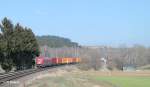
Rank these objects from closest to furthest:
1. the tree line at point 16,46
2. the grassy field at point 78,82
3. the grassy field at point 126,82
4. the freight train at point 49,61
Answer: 1. the grassy field at point 78,82
2. the grassy field at point 126,82
3. the tree line at point 16,46
4. the freight train at point 49,61

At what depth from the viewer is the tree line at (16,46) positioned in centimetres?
6712

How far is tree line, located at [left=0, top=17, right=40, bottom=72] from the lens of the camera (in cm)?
6712

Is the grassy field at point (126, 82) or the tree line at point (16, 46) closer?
the grassy field at point (126, 82)

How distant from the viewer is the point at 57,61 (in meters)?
120

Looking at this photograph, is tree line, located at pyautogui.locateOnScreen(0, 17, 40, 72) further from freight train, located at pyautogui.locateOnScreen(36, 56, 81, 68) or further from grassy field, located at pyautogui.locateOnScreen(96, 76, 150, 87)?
grassy field, located at pyautogui.locateOnScreen(96, 76, 150, 87)

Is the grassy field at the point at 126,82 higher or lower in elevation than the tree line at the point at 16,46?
lower

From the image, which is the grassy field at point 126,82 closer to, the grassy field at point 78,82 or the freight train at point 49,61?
the grassy field at point 78,82

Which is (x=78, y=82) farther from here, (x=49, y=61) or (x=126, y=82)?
(x=49, y=61)

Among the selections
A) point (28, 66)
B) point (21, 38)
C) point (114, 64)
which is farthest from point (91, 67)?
point (21, 38)

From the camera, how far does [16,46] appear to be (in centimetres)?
6900

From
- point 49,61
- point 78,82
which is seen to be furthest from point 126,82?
point 49,61

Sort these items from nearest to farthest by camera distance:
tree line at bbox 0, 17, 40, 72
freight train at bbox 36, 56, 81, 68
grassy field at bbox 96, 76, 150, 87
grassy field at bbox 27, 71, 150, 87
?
grassy field at bbox 27, 71, 150, 87 < grassy field at bbox 96, 76, 150, 87 < tree line at bbox 0, 17, 40, 72 < freight train at bbox 36, 56, 81, 68

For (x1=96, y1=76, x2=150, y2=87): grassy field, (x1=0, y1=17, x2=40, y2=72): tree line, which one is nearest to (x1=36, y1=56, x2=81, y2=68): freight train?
(x1=0, y1=17, x2=40, y2=72): tree line

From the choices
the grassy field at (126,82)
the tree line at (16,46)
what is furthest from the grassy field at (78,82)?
the tree line at (16,46)
